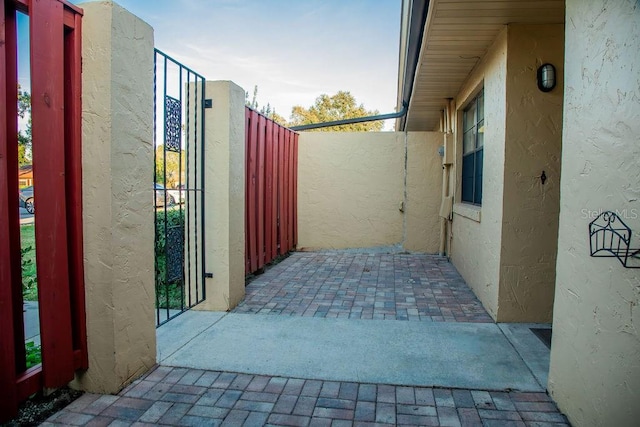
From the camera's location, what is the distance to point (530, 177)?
368 centimetres

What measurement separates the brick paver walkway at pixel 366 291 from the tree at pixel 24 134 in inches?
95.9

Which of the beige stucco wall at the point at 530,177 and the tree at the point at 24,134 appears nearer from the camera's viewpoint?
the tree at the point at 24,134

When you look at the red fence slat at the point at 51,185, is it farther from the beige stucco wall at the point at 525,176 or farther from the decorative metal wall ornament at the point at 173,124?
the beige stucco wall at the point at 525,176

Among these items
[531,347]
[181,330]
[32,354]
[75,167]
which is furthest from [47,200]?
[531,347]

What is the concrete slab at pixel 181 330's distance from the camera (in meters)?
3.10

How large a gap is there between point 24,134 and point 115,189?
51cm

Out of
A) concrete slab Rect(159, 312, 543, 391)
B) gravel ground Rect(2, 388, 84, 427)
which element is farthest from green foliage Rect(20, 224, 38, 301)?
concrete slab Rect(159, 312, 543, 391)

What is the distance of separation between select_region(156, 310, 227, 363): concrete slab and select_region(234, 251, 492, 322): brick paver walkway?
378 mm

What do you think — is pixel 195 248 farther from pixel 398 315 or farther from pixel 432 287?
pixel 432 287

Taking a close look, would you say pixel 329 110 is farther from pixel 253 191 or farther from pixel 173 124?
pixel 173 124

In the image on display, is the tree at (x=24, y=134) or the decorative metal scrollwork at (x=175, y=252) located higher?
the tree at (x=24, y=134)

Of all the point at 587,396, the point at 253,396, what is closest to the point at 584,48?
the point at 587,396

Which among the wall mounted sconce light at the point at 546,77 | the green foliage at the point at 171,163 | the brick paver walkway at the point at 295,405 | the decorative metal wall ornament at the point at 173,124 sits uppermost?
the wall mounted sconce light at the point at 546,77

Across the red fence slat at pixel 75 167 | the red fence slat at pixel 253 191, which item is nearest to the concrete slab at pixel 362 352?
the red fence slat at pixel 75 167
